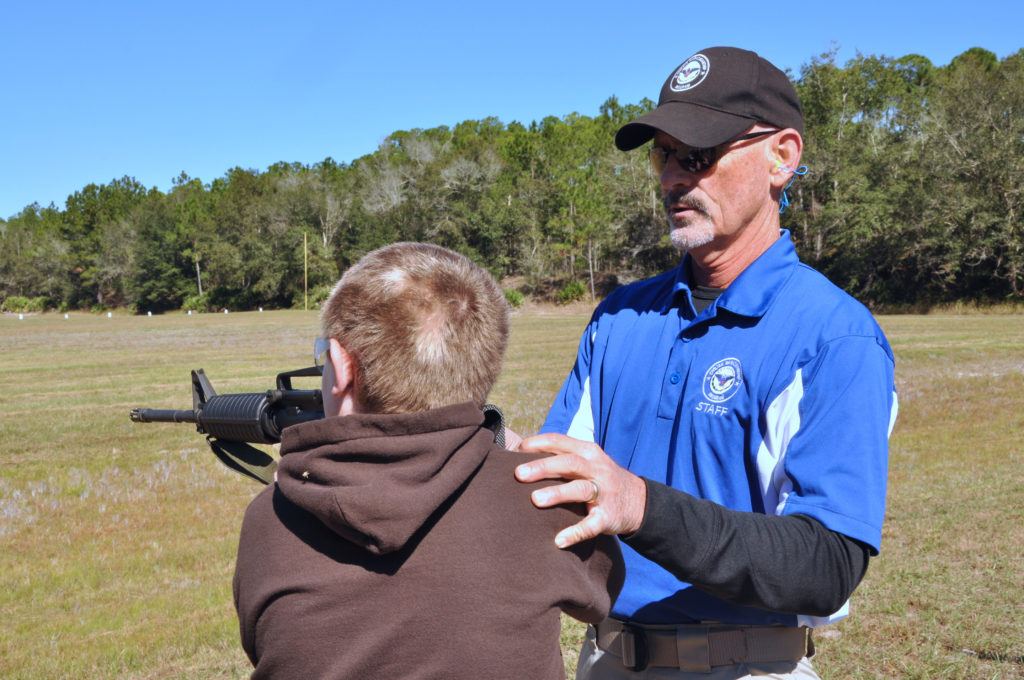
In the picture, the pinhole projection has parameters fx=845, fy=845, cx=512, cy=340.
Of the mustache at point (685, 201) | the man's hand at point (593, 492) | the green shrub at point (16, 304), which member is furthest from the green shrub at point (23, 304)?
the man's hand at point (593, 492)

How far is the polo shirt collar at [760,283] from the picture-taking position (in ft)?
7.56

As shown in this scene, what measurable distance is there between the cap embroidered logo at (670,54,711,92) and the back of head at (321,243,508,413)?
1.02m

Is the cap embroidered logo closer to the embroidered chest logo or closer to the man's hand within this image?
the embroidered chest logo

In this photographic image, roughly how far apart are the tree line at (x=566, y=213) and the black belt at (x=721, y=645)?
53492 mm

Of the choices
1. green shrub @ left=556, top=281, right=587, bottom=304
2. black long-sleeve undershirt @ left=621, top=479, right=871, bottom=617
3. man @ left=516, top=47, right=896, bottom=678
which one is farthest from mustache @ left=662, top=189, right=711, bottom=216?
green shrub @ left=556, top=281, right=587, bottom=304

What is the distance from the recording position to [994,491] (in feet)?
30.5

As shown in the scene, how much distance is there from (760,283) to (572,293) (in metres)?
71.1

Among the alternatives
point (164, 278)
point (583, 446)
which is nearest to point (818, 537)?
point (583, 446)

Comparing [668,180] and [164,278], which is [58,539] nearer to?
[668,180]

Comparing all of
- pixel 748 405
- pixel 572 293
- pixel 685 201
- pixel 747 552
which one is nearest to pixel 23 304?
pixel 572 293

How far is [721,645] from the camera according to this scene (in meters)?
2.22

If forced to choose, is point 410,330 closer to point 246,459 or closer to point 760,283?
point 760,283

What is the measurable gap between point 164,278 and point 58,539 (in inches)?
3994

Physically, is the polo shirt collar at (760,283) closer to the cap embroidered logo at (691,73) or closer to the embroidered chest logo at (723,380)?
the embroidered chest logo at (723,380)
